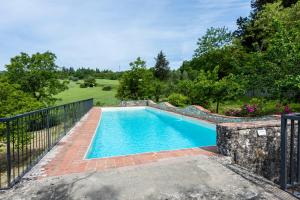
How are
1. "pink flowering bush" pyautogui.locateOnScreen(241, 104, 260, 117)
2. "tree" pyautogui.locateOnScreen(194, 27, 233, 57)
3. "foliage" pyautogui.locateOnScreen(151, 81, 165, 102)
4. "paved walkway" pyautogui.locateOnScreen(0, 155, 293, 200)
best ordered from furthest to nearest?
"tree" pyautogui.locateOnScreen(194, 27, 233, 57) → "foliage" pyautogui.locateOnScreen(151, 81, 165, 102) → "pink flowering bush" pyautogui.locateOnScreen(241, 104, 260, 117) → "paved walkway" pyautogui.locateOnScreen(0, 155, 293, 200)

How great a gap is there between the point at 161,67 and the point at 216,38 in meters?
15.7

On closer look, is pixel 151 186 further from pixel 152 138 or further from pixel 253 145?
pixel 152 138

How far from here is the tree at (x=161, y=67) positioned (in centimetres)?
4000

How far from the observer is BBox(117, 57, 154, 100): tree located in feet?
79.2

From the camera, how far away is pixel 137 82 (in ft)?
80.6

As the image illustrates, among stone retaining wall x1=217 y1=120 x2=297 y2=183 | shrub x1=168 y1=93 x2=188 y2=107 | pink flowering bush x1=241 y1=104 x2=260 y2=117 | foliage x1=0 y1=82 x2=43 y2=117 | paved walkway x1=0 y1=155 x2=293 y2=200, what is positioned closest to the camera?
paved walkway x1=0 y1=155 x2=293 y2=200

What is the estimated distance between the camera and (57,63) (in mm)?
19469

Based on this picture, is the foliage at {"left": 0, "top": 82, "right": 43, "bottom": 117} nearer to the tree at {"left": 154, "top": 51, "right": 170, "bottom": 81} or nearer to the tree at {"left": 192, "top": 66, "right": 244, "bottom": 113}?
the tree at {"left": 192, "top": 66, "right": 244, "bottom": 113}

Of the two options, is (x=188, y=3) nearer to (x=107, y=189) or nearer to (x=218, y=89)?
(x=218, y=89)

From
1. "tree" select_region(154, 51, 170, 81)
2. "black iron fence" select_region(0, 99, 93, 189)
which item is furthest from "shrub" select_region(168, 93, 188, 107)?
"tree" select_region(154, 51, 170, 81)

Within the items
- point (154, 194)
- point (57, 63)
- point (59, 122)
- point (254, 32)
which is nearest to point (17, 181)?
point (154, 194)

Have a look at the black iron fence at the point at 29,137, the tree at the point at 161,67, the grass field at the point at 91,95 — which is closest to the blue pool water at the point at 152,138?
the black iron fence at the point at 29,137

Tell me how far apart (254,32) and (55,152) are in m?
23.9

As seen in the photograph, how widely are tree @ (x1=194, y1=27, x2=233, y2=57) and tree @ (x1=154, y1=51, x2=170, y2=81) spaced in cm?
1412
